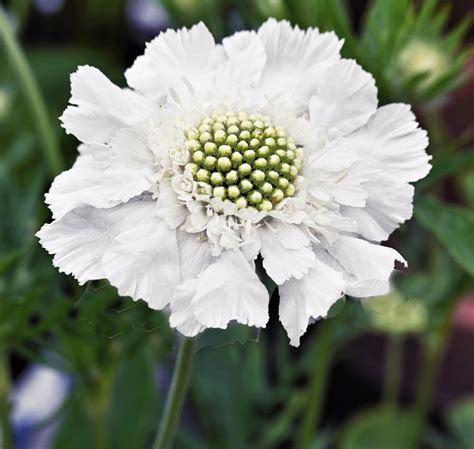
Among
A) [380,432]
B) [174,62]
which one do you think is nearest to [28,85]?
[174,62]

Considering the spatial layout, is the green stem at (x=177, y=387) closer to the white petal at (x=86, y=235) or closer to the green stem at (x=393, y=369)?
the white petal at (x=86, y=235)

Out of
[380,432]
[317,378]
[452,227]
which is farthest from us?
[380,432]

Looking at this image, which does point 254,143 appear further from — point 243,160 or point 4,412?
point 4,412

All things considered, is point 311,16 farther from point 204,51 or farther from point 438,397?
point 438,397

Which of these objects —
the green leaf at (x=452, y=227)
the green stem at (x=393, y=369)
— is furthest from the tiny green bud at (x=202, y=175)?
the green stem at (x=393, y=369)

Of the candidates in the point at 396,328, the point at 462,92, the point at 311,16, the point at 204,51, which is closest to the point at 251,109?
the point at 204,51

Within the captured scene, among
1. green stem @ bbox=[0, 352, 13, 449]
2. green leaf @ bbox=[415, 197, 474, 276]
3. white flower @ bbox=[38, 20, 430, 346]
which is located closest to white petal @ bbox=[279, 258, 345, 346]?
white flower @ bbox=[38, 20, 430, 346]
